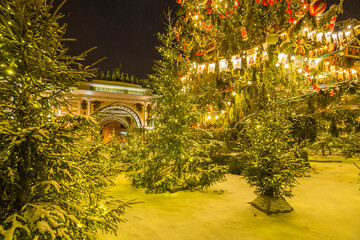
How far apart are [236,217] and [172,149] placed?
128 inches

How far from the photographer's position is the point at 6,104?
2246 millimetres

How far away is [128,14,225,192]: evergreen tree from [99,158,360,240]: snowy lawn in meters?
0.54

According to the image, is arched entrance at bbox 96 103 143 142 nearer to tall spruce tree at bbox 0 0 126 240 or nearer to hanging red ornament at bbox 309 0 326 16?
hanging red ornament at bbox 309 0 326 16

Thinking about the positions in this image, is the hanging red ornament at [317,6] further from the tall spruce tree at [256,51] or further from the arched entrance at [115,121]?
the arched entrance at [115,121]

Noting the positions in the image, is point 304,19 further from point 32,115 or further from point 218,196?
point 32,115

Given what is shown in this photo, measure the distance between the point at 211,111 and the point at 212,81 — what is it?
1.79m

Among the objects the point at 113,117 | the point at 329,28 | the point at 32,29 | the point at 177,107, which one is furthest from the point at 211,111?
the point at 113,117

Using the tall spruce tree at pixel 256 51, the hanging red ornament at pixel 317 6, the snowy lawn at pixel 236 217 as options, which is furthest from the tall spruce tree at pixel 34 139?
the hanging red ornament at pixel 317 6

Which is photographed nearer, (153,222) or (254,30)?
(153,222)

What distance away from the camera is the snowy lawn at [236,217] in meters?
4.07

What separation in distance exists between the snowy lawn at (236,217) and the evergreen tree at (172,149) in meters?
0.54

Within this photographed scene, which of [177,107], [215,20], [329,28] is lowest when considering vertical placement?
[177,107]

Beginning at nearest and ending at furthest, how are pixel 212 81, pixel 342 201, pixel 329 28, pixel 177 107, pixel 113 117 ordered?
pixel 342 201
pixel 177 107
pixel 329 28
pixel 212 81
pixel 113 117

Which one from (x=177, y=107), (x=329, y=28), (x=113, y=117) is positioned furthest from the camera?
(x=113, y=117)
